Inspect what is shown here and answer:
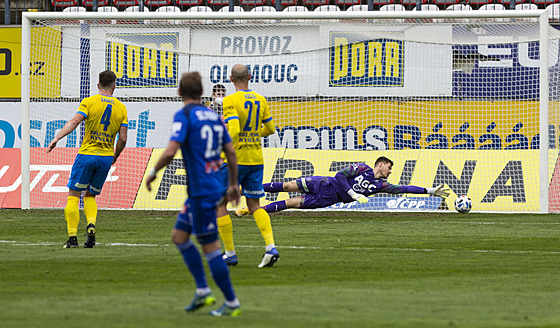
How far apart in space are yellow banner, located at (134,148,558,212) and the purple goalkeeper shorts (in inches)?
107

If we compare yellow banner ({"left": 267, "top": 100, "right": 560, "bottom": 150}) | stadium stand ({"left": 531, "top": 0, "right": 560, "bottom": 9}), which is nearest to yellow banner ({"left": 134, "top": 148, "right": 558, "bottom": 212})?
yellow banner ({"left": 267, "top": 100, "right": 560, "bottom": 150})

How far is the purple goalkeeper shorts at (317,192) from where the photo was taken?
1672 centimetres

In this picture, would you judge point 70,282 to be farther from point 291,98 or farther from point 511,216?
point 291,98

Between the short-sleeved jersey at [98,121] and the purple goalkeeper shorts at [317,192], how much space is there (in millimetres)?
6162

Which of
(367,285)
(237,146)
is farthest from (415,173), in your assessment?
(367,285)

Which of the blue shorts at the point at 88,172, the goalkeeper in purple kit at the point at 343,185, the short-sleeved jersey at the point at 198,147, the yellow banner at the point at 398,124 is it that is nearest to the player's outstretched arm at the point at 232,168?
the short-sleeved jersey at the point at 198,147

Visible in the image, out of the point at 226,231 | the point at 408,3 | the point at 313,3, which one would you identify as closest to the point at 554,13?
the point at 408,3

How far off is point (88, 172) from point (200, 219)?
5.40 meters

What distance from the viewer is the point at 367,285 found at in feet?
24.8

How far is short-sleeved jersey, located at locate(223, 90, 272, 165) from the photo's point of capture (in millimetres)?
9305

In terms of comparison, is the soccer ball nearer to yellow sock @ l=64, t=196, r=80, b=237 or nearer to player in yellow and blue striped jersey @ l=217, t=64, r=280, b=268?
yellow sock @ l=64, t=196, r=80, b=237

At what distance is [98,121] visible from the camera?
36.9 feet

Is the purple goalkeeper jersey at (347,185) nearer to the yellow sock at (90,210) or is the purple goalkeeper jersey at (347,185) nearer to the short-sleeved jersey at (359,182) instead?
the short-sleeved jersey at (359,182)

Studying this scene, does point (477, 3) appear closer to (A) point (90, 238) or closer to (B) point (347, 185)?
(B) point (347, 185)
